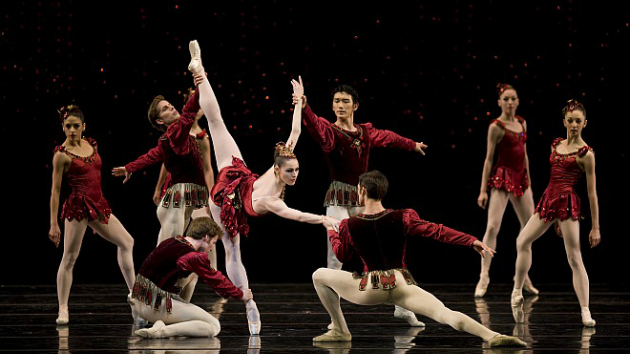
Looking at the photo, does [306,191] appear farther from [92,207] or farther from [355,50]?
[92,207]

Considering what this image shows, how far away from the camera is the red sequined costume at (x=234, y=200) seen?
14.8ft

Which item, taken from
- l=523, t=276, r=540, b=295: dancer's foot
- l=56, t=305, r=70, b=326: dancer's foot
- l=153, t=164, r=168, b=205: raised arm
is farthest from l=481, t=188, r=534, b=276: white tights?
l=56, t=305, r=70, b=326: dancer's foot

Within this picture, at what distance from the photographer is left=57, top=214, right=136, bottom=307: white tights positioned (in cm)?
492

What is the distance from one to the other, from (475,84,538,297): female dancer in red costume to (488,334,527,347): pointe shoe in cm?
216

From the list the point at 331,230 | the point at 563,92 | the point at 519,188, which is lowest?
the point at 331,230

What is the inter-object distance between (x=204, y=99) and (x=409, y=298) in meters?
1.59

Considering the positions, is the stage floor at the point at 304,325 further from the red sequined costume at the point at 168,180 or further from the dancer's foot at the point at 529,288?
the red sequined costume at the point at 168,180

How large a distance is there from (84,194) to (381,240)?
1842 mm

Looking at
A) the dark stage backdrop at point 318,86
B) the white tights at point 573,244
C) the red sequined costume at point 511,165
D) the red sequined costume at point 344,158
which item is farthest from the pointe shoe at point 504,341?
the dark stage backdrop at point 318,86

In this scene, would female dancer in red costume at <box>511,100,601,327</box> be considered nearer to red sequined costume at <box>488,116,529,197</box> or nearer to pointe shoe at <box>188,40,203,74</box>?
red sequined costume at <box>488,116,529,197</box>

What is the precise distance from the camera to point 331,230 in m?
4.00

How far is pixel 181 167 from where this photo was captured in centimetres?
549

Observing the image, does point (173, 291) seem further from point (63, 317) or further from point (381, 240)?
point (381, 240)

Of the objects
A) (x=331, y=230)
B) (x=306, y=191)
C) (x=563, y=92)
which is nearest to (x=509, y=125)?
(x=563, y=92)
